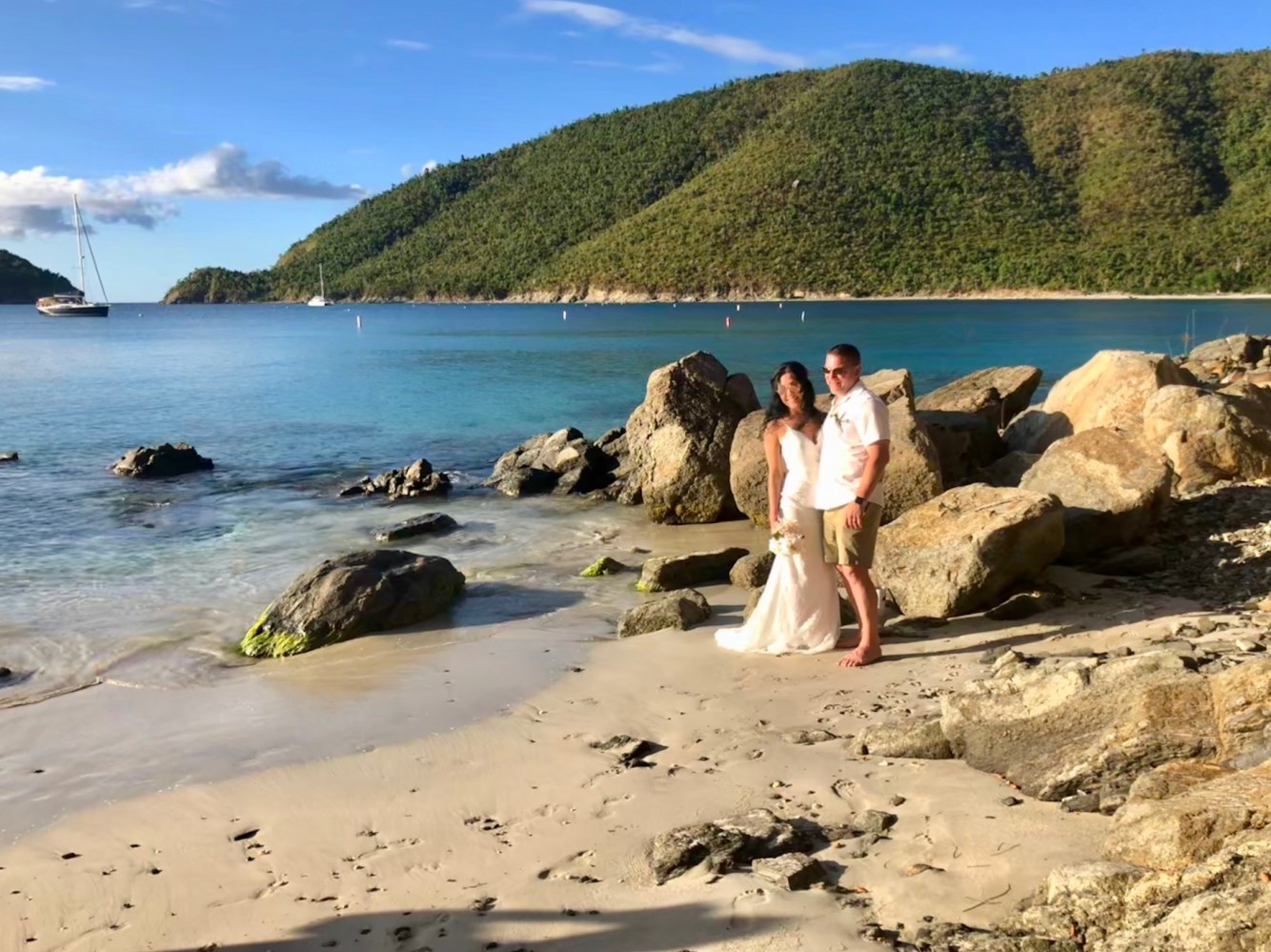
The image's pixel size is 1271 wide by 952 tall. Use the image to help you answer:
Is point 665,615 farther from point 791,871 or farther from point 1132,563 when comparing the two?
point 791,871

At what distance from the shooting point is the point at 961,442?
10664 millimetres

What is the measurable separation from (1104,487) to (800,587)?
2.81 metres

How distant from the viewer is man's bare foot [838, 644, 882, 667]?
632cm

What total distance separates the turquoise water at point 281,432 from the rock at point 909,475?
131 inches

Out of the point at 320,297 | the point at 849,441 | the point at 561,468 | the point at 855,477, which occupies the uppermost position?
the point at 320,297

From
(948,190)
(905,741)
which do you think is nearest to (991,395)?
(905,741)

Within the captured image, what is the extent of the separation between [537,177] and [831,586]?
5740 inches

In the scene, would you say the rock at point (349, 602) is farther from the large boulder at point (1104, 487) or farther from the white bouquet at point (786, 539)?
the large boulder at point (1104, 487)

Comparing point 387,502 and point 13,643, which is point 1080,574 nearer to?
point 13,643

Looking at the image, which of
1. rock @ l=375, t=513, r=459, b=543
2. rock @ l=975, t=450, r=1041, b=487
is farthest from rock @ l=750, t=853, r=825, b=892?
rock @ l=375, t=513, r=459, b=543

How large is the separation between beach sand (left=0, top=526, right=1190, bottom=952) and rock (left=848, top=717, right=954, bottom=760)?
90 mm

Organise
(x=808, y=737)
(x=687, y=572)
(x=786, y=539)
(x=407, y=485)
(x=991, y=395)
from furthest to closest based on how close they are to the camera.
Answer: (x=407, y=485) < (x=991, y=395) < (x=687, y=572) < (x=786, y=539) < (x=808, y=737)

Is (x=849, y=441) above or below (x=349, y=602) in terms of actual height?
above

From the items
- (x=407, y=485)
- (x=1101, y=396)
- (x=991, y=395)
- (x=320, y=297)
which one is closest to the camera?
(x=1101, y=396)
